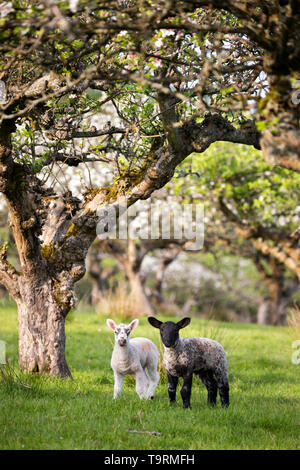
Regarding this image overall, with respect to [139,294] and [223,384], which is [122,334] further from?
[139,294]

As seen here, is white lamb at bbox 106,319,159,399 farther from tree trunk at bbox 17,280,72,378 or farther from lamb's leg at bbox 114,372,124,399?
tree trunk at bbox 17,280,72,378

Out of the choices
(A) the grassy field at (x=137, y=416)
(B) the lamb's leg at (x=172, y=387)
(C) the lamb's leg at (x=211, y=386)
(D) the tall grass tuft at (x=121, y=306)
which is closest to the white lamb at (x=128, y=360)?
(A) the grassy field at (x=137, y=416)

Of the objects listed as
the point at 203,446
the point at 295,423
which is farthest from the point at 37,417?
the point at 295,423

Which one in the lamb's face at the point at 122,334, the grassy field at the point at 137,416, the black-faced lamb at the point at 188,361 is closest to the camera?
the grassy field at the point at 137,416

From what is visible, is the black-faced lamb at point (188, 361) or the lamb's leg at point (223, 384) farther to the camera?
the lamb's leg at point (223, 384)

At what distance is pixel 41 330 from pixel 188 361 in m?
3.26

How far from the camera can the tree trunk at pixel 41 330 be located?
32.7 feet

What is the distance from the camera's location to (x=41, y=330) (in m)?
10.0

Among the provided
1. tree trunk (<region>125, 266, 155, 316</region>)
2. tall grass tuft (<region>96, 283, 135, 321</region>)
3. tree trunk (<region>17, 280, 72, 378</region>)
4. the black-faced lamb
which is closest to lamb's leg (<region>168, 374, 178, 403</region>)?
the black-faced lamb

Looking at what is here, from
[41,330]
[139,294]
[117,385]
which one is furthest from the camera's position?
[139,294]

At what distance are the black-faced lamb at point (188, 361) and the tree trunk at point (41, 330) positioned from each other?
2.49 meters

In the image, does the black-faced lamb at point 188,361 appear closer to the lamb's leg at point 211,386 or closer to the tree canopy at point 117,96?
the lamb's leg at point 211,386

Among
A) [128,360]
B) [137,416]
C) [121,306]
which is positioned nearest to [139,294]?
[121,306]
